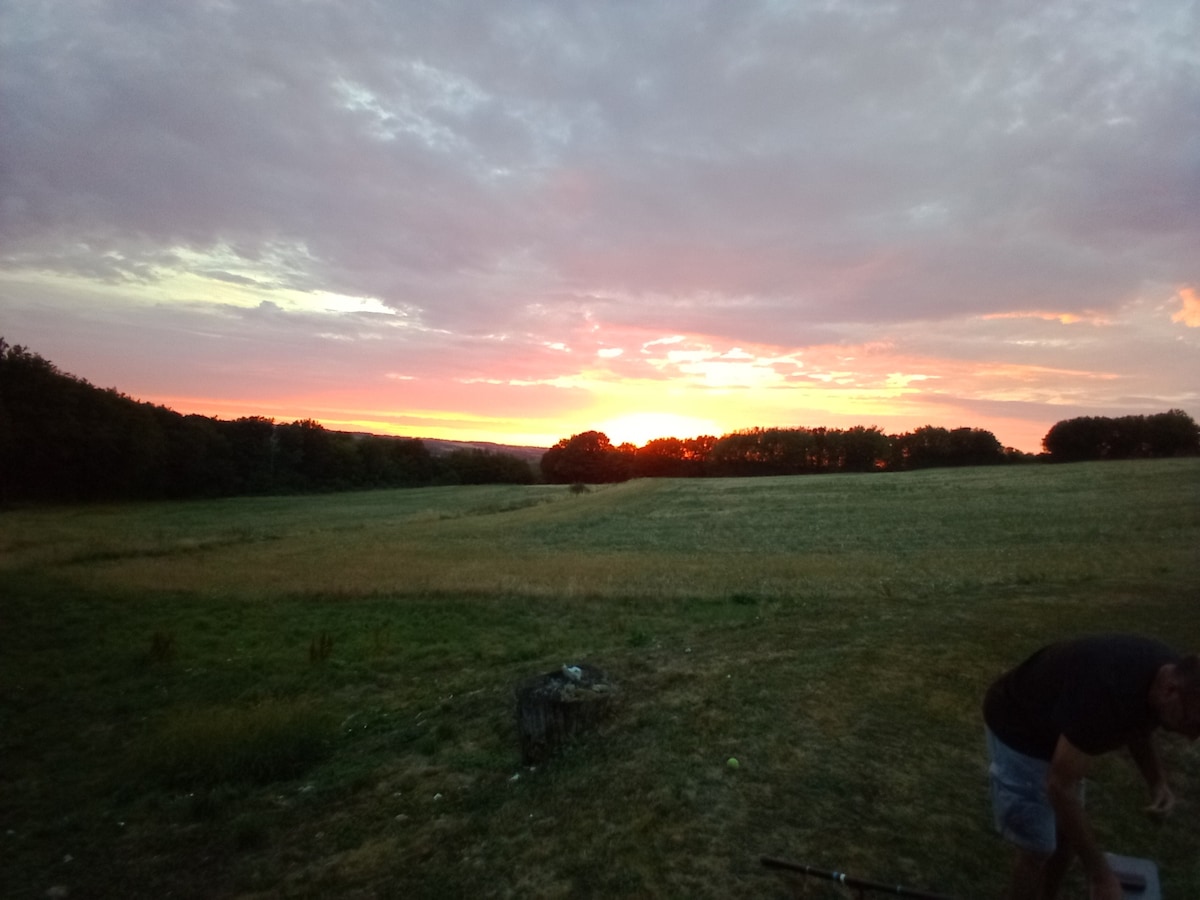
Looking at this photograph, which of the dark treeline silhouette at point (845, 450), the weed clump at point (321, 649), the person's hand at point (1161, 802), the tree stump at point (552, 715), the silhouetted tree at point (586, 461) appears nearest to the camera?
the person's hand at point (1161, 802)

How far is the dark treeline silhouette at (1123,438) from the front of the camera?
67688 mm

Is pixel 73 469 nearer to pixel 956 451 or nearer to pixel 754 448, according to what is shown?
pixel 754 448

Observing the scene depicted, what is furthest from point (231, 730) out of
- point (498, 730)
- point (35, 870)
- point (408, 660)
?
point (408, 660)

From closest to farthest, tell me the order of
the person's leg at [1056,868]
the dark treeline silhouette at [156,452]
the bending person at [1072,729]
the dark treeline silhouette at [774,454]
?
the bending person at [1072,729] → the person's leg at [1056,868] → the dark treeline silhouette at [156,452] → the dark treeline silhouette at [774,454]

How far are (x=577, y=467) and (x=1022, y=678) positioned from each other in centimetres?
10890

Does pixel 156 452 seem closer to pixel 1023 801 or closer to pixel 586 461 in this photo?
pixel 586 461

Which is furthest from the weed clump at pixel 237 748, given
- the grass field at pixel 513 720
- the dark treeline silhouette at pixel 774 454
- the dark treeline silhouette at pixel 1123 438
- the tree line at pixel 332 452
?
the dark treeline silhouette at pixel 774 454

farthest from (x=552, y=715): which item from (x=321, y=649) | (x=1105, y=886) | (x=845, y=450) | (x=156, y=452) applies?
(x=845, y=450)

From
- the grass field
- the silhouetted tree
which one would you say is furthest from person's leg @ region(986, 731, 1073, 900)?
the silhouetted tree

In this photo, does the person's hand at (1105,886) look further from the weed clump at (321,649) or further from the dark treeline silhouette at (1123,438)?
the dark treeline silhouette at (1123,438)

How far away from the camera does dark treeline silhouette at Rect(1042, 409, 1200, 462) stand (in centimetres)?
6769

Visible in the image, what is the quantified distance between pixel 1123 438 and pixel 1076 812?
8309 centimetres

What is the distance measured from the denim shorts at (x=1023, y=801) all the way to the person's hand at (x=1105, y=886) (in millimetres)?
418

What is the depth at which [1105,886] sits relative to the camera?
3.31 metres
